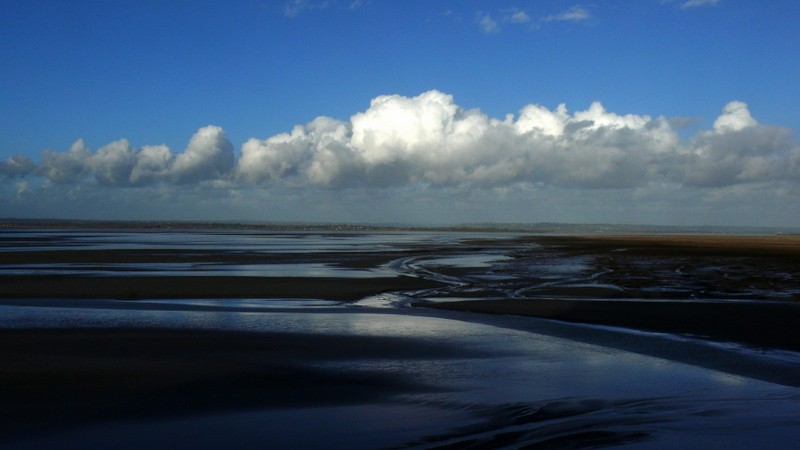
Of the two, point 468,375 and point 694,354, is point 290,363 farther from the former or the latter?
point 694,354

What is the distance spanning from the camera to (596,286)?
23.9 meters

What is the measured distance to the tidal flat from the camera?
752 cm

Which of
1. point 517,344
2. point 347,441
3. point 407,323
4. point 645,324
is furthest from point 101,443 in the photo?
point 645,324

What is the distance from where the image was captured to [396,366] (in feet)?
36.1

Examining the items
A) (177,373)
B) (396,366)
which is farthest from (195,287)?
(396,366)

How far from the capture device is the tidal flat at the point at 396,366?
7.52 meters

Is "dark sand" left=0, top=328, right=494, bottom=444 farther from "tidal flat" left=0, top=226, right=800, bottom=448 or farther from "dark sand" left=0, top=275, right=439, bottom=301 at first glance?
"dark sand" left=0, top=275, right=439, bottom=301

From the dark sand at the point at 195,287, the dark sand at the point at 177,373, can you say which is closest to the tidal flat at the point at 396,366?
the dark sand at the point at 177,373

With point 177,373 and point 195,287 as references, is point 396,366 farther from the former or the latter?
point 195,287

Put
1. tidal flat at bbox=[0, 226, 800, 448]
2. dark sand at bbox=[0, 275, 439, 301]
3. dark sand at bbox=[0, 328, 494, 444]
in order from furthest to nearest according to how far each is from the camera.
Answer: dark sand at bbox=[0, 275, 439, 301], dark sand at bbox=[0, 328, 494, 444], tidal flat at bbox=[0, 226, 800, 448]

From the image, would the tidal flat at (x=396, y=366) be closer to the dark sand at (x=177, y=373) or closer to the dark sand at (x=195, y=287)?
the dark sand at (x=177, y=373)

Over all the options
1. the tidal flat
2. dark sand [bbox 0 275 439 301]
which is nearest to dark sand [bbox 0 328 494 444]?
the tidal flat

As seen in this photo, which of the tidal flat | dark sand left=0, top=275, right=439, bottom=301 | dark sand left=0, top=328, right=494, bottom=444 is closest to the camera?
the tidal flat

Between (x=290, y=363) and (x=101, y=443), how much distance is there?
4.28 meters
